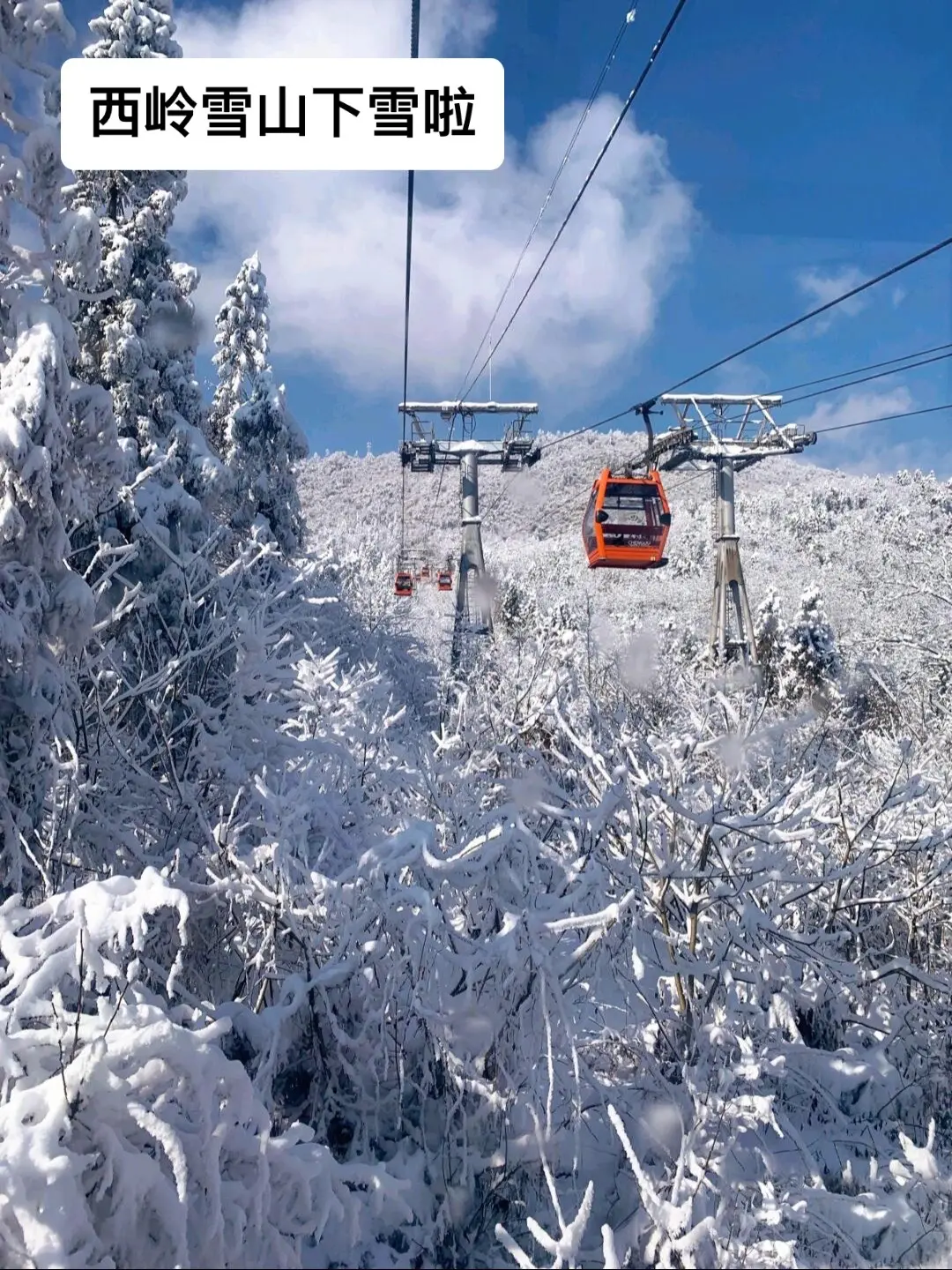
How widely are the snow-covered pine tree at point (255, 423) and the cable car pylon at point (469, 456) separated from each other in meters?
3.68

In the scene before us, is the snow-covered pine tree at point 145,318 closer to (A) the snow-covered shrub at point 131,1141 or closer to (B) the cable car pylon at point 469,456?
(B) the cable car pylon at point 469,456

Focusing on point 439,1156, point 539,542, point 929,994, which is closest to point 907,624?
point 929,994

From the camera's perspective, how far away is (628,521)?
16953 millimetres

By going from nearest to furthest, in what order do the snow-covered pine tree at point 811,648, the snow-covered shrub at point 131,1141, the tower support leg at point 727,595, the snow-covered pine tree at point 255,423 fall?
the snow-covered shrub at point 131,1141, the tower support leg at point 727,595, the snow-covered pine tree at point 255,423, the snow-covered pine tree at point 811,648

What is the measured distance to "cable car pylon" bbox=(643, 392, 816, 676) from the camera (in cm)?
1927

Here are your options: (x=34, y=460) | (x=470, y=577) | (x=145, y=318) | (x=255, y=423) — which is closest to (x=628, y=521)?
(x=470, y=577)

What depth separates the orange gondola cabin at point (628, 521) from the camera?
16.9 m

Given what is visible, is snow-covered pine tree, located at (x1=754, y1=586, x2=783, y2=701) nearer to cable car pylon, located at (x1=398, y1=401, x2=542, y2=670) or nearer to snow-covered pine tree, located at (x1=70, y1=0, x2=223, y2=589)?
cable car pylon, located at (x1=398, y1=401, x2=542, y2=670)

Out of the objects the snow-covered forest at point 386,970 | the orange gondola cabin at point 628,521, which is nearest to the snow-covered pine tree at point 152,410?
the snow-covered forest at point 386,970

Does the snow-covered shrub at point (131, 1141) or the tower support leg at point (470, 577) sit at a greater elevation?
the tower support leg at point (470, 577)

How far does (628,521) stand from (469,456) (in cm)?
560

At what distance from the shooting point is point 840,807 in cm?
639

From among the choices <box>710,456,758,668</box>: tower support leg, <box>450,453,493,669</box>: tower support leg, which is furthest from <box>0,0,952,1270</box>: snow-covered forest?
<box>710,456,758,668</box>: tower support leg

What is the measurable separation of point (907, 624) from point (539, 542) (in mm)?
51878
